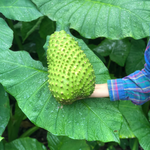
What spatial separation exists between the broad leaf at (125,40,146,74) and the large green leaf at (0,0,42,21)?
0.95 meters

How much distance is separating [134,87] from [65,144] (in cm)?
69

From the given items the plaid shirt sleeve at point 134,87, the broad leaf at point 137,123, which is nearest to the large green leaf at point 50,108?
the plaid shirt sleeve at point 134,87

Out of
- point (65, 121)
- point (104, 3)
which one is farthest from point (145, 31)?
point (65, 121)

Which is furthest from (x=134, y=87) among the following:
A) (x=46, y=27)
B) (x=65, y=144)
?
(x=46, y=27)

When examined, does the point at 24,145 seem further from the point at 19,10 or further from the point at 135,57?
the point at 135,57

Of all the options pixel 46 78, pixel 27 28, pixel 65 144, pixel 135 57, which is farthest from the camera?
pixel 135 57

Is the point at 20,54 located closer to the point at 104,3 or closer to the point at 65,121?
the point at 65,121

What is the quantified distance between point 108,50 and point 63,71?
985 mm

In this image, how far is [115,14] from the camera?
1.16 m

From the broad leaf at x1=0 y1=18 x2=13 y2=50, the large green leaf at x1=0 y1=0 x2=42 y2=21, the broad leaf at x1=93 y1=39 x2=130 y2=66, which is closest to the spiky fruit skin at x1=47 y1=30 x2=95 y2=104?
the broad leaf at x1=0 y1=18 x2=13 y2=50

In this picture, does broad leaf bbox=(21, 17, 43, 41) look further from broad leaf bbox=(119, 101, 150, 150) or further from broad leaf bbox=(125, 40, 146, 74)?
broad leaf bbox=(119, 101, 150, 150)

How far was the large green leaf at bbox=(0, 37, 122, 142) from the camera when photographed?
3.05 ft

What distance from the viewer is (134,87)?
92 centimetres

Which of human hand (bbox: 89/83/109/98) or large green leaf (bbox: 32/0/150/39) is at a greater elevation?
large green leaf (bbox: 32/0/150/39)
